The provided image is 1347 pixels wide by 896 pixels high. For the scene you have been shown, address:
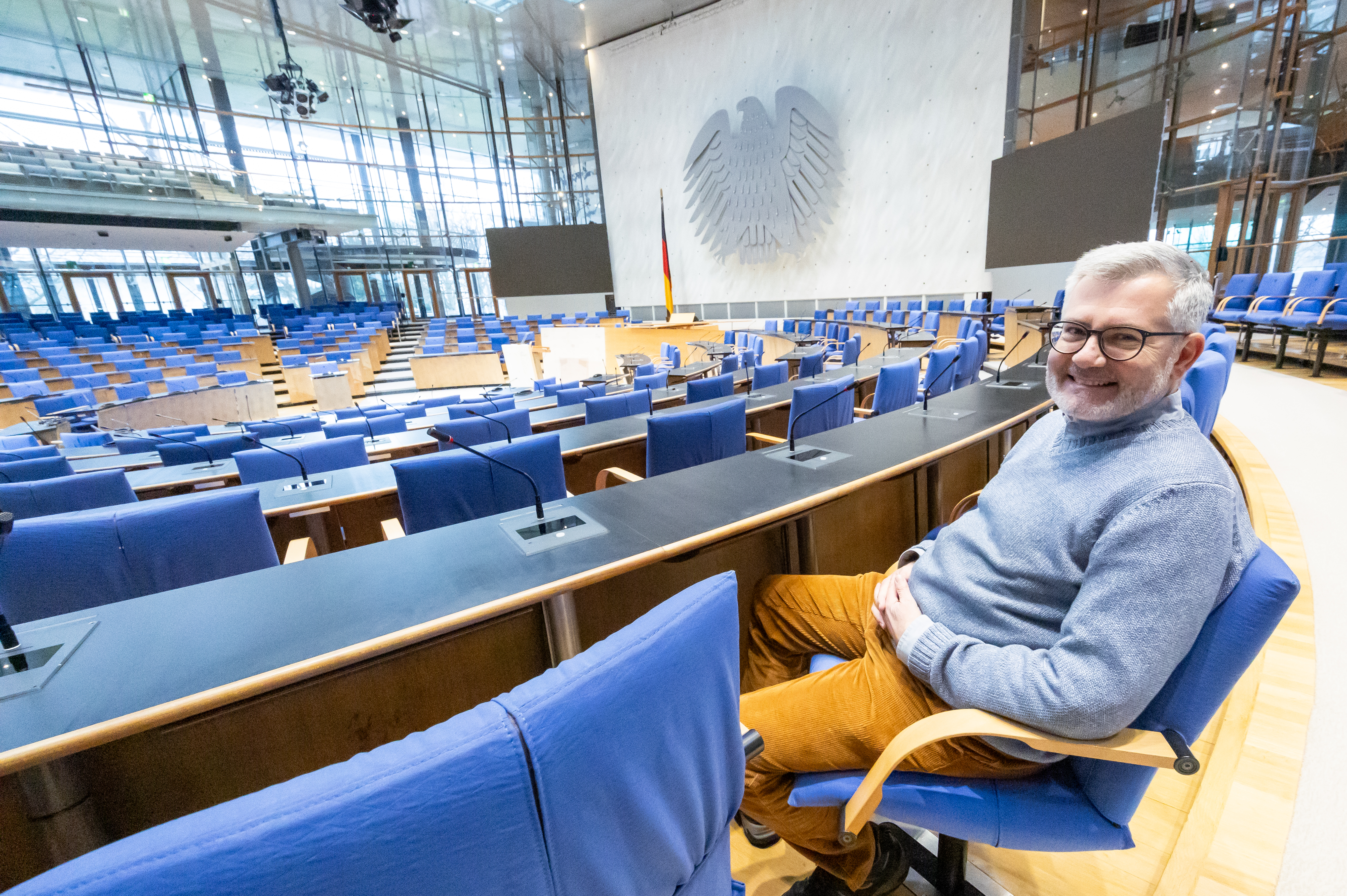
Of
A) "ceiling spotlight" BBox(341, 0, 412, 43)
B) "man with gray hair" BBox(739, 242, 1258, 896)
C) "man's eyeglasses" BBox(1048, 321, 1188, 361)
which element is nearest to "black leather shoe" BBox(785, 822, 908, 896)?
"man with gray hair" BBox(739, 242, 1258, 896)

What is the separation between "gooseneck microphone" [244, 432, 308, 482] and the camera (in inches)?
86.3

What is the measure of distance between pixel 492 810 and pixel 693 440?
2051 mm

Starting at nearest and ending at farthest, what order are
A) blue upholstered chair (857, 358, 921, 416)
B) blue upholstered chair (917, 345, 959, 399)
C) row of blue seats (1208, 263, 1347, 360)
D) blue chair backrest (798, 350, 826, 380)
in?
blue upholstered chair (917, 345, 959, 399) < blue upholstered chair (857, 358, 921, 416) < row of blue seats (1208, 263, 1347, 360) < blue chair backrest (798, 350, 826, 380)

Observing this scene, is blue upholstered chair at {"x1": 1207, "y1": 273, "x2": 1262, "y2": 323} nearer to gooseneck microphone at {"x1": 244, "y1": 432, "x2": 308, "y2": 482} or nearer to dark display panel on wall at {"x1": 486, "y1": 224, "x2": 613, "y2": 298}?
gooseneck microphone at {"x1": 244, "y1": 432, "x2": 308, "y2": 482}

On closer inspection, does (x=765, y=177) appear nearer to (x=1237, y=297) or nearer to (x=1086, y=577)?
(x=1237, y=297)

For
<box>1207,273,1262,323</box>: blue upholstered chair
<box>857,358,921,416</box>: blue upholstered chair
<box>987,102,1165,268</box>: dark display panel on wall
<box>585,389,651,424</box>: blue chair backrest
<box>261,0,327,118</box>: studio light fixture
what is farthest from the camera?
<box>261,0,327,118</box>: studio light fixture

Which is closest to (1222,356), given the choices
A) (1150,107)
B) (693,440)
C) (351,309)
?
(693,440)

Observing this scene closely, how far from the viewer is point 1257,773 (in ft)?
3.51

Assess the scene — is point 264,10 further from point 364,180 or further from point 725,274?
point 725,274

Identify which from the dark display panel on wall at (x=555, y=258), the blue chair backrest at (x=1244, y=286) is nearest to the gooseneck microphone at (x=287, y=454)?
the blue chair backrest at (x=1244, y=286)

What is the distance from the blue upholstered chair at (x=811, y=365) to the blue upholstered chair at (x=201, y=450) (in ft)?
14.1

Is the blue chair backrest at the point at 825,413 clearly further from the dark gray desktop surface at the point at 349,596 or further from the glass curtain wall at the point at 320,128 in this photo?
the glass curtain wall at the point at 320,128

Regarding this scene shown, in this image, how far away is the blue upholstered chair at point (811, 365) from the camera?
4934 mm

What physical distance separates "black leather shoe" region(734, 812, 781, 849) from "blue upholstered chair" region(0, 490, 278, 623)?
1.63 metres
